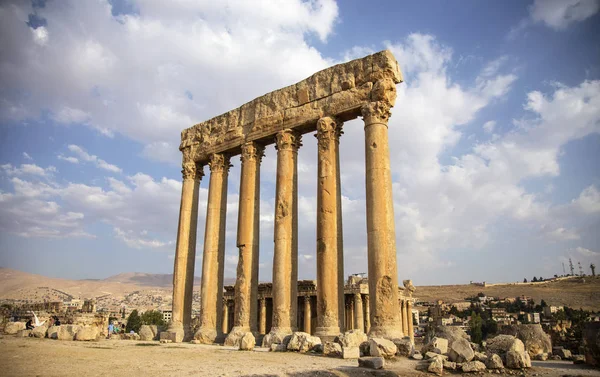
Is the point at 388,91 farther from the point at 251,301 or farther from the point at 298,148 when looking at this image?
the point at 251,301

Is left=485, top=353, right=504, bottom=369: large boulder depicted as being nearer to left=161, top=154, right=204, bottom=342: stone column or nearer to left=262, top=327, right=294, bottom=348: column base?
left=262, top=327, right=294, bottom=348: column base

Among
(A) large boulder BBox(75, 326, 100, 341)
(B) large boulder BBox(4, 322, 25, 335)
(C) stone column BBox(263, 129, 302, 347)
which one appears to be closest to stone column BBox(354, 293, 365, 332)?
(C) stone column BBox(263, 129, 302, 347)

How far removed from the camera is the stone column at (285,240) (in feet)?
55.4

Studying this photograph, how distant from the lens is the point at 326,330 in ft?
50.6

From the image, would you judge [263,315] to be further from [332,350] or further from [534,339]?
[534,339]

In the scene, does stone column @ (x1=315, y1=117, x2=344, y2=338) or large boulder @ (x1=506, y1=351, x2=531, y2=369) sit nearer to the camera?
large boulder @ (x1=506, y1=351, x2=531, y2=369)

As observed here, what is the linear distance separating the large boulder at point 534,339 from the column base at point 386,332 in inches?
174

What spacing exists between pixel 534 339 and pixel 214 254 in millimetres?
14019

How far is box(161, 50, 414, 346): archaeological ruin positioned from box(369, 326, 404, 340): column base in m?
0.03

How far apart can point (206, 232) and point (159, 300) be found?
6864 inches

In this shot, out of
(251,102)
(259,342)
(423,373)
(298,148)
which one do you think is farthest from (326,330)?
(251,102)

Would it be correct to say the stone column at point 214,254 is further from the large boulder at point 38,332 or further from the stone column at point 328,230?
the stone column at point 328,230

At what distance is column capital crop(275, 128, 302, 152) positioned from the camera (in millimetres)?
19094

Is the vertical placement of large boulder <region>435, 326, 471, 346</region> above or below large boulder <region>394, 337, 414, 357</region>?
above
